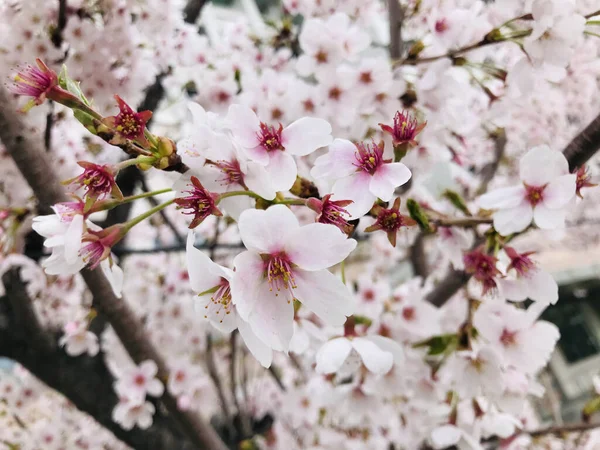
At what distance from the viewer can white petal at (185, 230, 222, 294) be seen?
1.68ft

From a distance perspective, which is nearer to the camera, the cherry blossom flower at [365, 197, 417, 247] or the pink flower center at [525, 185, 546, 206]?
the cherry blossom flower at [365, 197, 417, 247]

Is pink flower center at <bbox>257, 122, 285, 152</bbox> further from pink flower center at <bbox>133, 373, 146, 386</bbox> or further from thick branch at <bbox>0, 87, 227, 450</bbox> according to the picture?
pink flower center at <bbox>133, 373, 146, 386</bbox>

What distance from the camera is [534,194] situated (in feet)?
2.42

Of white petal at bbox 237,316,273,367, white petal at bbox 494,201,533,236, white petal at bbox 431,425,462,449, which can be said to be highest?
white petal at bbox 237,316,273,367

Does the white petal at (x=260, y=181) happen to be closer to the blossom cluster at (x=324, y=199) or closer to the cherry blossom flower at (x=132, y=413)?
the blossom cluster at (x=324, y=199)

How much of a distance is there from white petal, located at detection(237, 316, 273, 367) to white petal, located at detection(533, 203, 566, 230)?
20.0 inches

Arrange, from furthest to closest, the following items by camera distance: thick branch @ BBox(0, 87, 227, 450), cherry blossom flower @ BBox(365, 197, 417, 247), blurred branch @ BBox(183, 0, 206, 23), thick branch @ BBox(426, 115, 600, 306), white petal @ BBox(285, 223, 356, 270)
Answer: blurred branch @ BBox(183, 0, 206, 23) → thick branch @ BBox(0, 87, 227, 450) → thick branch @ BBox(426, 115, 600, 306) → cherry blossom flower @ BBox(365, 197, 417, 247) → white petal @ BBox(285, 223, 356, 270)

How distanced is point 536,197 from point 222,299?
0.57 metres

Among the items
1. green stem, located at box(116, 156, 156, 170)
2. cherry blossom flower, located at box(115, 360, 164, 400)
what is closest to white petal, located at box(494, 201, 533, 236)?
green stem, located at box(116, 156, 156, 170)

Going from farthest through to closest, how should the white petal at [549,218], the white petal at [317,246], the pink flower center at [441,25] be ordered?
the pink flower center at [441,25]
the white petal at [549,218]
the white petal at [317,246]

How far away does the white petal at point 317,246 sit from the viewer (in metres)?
0.48

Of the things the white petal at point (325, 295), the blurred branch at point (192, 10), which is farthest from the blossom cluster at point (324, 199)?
the blurred branch at point (192, 10)

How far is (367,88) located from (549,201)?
65 centimetres

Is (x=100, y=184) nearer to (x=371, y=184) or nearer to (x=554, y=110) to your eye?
(x=371, y=184)
